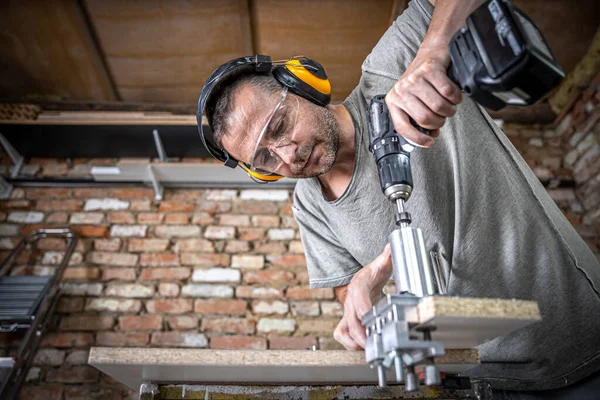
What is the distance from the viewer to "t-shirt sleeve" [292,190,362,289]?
134 centimetres

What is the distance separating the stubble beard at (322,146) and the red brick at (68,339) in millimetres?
1673

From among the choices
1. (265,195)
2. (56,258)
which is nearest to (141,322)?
(56,258)

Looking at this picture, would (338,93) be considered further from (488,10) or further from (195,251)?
(488,10)

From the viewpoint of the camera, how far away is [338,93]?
2846 mm

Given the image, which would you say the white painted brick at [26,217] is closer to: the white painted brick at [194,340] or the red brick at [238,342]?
the white painted brick at [194,340]

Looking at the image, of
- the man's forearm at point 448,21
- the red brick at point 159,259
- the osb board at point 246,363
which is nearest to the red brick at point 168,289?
the red brick at point 159,259

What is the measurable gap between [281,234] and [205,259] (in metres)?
0.45

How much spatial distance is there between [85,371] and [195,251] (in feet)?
2.61

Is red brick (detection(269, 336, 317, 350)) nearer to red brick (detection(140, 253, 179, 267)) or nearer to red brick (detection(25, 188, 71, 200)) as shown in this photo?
red brick (detection(140, 253, 179, 267))

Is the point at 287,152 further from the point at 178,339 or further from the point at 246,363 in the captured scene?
the point at 178,339

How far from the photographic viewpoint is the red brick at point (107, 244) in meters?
2.51

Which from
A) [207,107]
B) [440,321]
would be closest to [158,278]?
[207,107]

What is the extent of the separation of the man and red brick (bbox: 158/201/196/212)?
1383 mm

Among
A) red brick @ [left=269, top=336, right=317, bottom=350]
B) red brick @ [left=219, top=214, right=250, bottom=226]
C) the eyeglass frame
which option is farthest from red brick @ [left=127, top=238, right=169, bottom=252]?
the eyeglass frame
